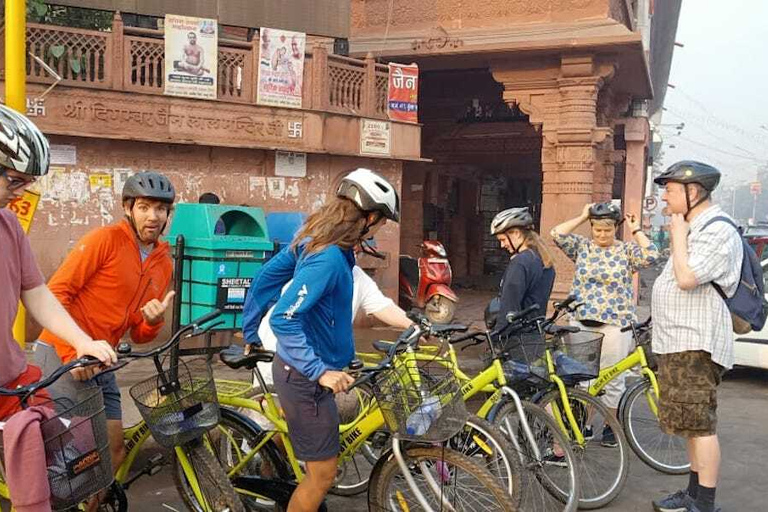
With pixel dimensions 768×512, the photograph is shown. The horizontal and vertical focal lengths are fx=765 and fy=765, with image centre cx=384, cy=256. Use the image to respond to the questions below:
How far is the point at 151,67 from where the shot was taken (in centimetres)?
956

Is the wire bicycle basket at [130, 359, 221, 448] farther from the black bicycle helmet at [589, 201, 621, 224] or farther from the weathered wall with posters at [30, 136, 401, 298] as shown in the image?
the weathered wall with posters at [30, 136, 401, 298]

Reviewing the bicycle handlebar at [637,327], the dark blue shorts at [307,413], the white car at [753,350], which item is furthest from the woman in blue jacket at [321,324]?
the white car at [753,350]

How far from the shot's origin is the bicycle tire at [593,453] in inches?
175

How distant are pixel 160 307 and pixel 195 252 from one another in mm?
3095

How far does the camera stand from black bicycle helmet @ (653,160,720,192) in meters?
4.02

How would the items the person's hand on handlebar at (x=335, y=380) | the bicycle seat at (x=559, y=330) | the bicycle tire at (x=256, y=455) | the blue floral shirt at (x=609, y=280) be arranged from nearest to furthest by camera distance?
the person's hand on handlebar at (x=335, y=380), the bicycle tire at (x=256, y=455), the bicycle seat at (x=559, y=330), the blue floral shirt at (x=609, y=280)

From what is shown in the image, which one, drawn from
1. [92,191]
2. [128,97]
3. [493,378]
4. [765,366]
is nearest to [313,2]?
[128,97]

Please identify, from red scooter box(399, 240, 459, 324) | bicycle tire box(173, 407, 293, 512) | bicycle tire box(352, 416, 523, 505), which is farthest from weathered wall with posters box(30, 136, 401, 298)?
bicycle tire box(352, 416, 523, 505)

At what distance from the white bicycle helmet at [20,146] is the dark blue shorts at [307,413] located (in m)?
1.18

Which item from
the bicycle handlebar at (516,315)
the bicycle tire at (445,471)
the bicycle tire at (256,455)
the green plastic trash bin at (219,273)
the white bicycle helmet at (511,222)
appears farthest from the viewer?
the green plastic trash bin at (219,273)

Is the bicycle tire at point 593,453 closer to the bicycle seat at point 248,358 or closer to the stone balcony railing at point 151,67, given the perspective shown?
the bicycle seat at point 248,358

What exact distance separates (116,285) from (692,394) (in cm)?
292

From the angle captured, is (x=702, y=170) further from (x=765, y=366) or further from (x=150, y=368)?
(x=150, y=368)

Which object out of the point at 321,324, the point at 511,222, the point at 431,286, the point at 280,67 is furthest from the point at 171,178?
the point at 321,324
